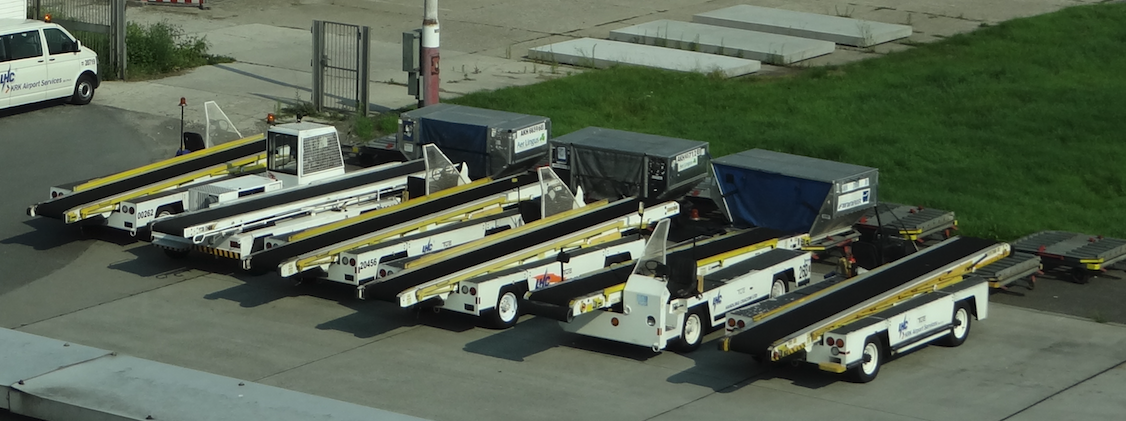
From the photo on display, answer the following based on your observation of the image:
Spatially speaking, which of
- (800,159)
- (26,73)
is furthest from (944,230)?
(26,73)

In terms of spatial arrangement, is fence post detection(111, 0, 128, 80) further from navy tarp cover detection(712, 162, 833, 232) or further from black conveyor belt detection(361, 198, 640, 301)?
navy tarp cover detection(712, 162, 833, 232)

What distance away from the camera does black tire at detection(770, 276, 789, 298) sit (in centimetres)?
1950

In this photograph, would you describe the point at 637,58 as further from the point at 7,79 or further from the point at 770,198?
the point at 7,79

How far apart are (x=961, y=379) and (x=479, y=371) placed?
5731mm

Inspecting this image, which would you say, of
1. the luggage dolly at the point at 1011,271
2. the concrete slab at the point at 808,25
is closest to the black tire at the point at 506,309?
the luggage dolly at the point at 1011,271

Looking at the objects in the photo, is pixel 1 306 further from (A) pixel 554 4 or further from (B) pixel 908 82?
(A) pixel 554 4

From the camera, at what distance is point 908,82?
33062mm

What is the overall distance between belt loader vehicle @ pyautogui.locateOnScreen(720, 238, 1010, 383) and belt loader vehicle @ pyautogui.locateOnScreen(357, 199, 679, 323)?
9.73 feet

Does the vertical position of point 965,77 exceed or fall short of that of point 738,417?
it exceeds it

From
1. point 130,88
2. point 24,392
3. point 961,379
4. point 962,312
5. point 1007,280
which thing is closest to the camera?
point 24,392

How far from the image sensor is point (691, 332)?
18031 millimetres

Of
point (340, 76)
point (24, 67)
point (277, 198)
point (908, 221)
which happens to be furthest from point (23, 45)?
point (908, 221)

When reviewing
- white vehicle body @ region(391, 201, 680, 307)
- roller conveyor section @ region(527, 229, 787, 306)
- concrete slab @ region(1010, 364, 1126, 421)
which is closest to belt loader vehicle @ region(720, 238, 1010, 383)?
roller conveyor section @ region(527, 229, 787, 306)

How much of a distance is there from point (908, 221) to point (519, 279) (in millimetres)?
7217
